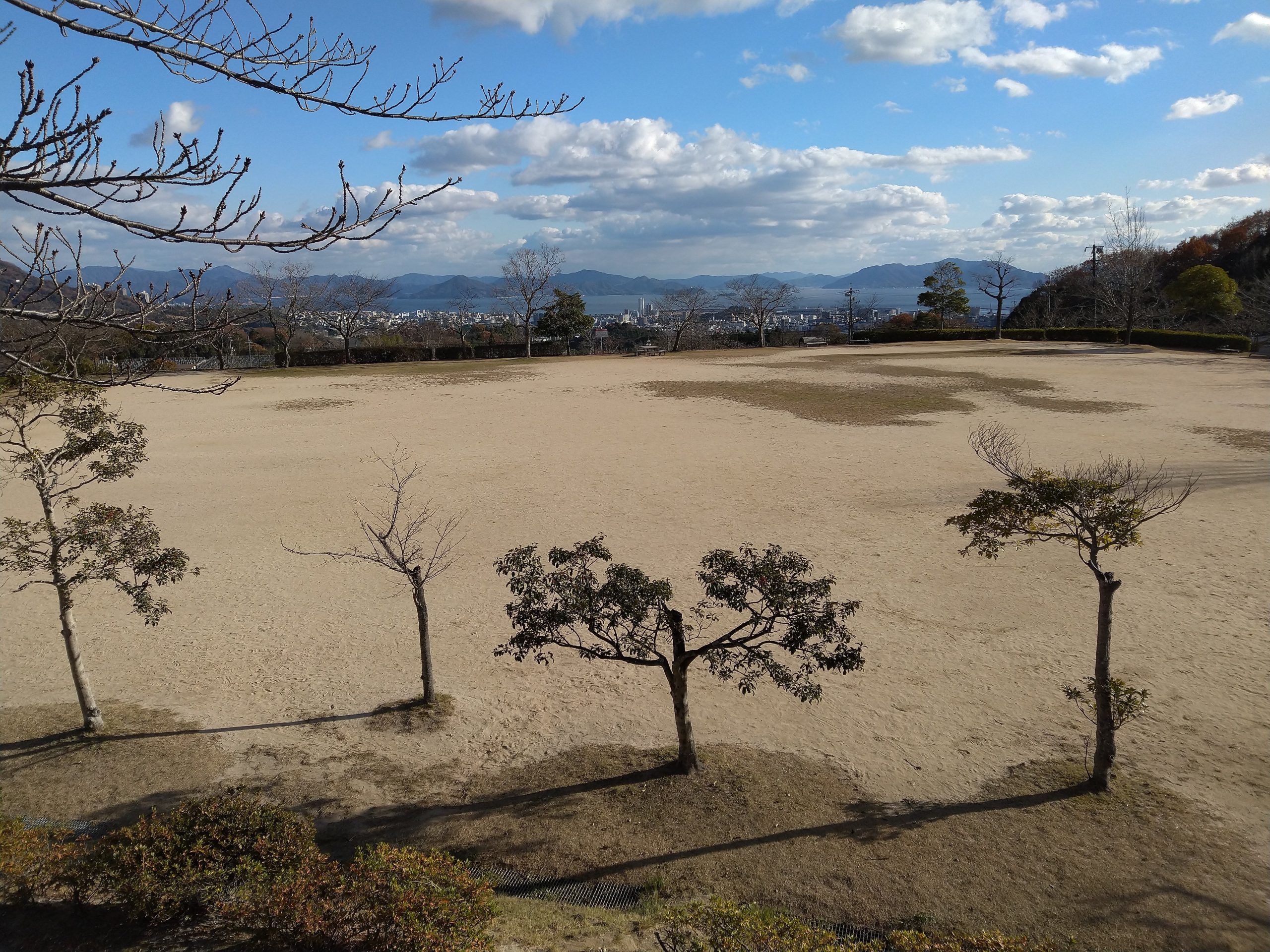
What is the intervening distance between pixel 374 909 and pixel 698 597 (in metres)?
6.28

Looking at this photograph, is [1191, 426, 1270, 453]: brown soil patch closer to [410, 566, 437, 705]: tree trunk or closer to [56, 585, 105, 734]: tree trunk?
[410, 566, 437, 705]: tree trunk

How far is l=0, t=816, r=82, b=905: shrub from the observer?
4496mm

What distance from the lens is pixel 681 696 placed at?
20.4 feet

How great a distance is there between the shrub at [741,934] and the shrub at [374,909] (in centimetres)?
106

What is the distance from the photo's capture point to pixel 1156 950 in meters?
4.50

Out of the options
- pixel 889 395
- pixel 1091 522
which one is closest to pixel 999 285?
pixel 889 395

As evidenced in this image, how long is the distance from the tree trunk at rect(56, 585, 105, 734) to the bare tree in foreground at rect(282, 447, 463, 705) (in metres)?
2.73

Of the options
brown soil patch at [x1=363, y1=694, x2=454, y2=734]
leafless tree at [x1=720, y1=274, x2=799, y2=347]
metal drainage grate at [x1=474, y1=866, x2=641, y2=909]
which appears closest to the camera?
metal drainage grate at [x1=474, y1=866, x2=641, y2=909]

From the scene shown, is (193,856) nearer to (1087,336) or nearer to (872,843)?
(872,843)

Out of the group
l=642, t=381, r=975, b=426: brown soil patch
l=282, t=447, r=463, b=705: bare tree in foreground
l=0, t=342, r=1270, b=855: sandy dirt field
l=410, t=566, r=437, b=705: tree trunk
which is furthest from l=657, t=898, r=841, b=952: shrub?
l=642, t=381, r=975, b=426: brown soil patch

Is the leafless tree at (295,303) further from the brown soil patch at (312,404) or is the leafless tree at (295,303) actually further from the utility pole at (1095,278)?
the utility pole at (1095,278)

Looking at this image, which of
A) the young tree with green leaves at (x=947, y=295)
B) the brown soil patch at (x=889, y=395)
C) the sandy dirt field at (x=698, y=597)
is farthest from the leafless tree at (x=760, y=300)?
the sandy dirt field at (x=698, y=597)

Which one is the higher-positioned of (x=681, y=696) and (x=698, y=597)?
(x=681, y=696)

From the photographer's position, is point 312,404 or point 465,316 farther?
point 465,316
